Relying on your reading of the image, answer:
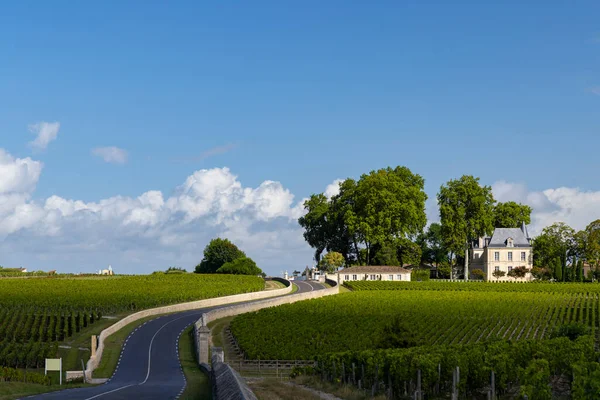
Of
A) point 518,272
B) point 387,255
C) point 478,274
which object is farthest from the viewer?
point 478,274

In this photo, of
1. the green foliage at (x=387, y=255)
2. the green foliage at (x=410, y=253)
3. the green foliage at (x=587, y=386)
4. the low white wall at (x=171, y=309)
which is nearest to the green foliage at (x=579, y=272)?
the green foliage at (x=410, y=253)

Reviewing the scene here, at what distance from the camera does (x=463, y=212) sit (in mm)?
129250

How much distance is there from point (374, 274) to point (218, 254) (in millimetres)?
32162

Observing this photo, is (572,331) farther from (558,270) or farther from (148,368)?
(558,270)

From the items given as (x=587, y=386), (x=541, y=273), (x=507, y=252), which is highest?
(x=507, y=252)

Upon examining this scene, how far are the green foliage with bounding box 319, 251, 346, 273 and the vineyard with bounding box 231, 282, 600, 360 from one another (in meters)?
29.8

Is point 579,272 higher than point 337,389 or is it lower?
higher

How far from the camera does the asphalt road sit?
29562mm

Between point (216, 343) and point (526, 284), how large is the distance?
6471cm

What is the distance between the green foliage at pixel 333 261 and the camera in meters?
136

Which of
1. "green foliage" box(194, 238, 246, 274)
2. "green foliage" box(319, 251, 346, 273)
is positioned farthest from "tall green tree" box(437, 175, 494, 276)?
"green foliage" box(194, 238, 246, 274)

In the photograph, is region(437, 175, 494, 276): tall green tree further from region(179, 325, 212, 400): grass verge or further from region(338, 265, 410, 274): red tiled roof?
region(179, 325, 212, 400): grass verge

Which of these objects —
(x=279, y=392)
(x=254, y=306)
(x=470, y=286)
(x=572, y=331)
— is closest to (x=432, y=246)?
(x=470, y=286)

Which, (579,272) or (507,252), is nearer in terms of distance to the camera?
(579,272)
